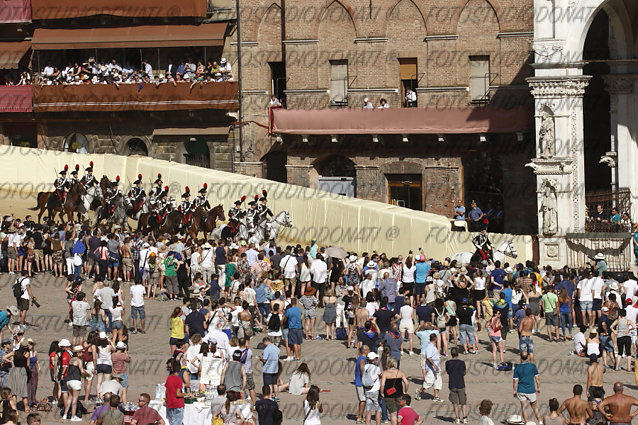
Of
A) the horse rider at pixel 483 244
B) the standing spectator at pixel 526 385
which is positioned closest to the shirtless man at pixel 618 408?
the standing spectator at pixel 526 385

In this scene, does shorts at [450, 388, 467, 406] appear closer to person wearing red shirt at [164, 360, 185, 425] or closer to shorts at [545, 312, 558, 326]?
person wearing red shirt at [164, 360, 185, 425]

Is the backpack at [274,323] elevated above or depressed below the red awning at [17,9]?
below

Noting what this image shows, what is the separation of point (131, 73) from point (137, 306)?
23492mm

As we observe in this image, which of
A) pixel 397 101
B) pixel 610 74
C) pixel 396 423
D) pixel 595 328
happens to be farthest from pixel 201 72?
pixel 396 423

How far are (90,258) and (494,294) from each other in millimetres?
11837

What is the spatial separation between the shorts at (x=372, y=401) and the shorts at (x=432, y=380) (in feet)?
8.68

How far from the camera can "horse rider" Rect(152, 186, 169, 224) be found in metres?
44.3

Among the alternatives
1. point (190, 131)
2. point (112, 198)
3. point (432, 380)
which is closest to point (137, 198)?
point (112, 198)

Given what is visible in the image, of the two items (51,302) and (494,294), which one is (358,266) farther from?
(51,302)

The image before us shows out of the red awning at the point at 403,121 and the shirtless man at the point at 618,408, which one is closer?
the shirtless man at the point at 618,408

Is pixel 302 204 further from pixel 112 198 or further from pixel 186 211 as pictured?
pixel 112 198

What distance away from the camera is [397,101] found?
5509 cm

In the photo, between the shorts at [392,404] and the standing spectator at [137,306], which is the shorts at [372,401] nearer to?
the shorts at [392,404]

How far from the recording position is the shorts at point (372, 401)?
27891mm
